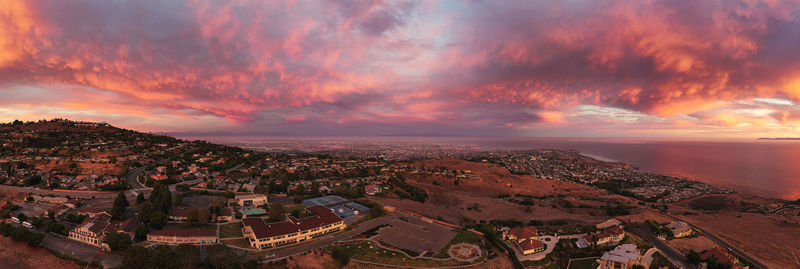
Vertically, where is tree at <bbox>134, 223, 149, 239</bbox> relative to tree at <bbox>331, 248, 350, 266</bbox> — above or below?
above

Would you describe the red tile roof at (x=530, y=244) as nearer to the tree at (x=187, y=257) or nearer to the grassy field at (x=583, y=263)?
the grassy field at (x=583, y=263)

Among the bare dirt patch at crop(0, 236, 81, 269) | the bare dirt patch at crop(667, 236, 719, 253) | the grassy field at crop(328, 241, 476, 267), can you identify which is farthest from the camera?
the bare dirt patch at crop(667, 236, 719, 253)

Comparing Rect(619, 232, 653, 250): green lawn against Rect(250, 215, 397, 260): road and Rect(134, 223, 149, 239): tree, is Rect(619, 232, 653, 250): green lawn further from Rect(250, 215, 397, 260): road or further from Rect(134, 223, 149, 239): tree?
Rect(134, 223, 149, 239): tree

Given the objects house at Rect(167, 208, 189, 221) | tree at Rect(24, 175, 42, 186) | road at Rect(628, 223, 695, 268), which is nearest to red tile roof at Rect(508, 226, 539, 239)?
road at Rect(628, 223, 695, 268)

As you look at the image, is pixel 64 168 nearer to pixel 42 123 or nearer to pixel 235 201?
pixel 235 201

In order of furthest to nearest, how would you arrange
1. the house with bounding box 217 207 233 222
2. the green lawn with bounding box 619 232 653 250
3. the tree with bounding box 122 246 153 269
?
the house with bounding box 217 207 233 222, the green lawn with bounding box 619 232 653 250, the tree with bounding box 122 246 153 269

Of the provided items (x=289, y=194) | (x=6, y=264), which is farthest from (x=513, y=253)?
(x=6, y=264)

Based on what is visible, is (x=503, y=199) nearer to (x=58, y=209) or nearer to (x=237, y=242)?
(x=237, y=242)
